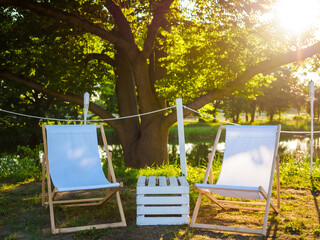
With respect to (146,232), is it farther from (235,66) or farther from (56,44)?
(56,44)

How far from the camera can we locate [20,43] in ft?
31.5

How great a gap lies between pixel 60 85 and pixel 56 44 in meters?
1.07

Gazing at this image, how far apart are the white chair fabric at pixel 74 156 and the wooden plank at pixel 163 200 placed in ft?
2.09

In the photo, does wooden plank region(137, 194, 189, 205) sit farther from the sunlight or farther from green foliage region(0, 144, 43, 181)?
the sunlight

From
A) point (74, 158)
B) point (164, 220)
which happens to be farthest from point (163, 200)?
point (74, 158)

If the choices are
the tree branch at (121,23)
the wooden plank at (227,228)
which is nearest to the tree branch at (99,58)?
the tree branch at (121,23)

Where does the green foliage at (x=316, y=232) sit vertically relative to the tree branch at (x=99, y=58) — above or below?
below

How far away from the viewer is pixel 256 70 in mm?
8656

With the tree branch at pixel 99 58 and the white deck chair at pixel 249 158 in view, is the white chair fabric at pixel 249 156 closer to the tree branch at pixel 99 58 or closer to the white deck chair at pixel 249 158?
the white deck chair at pixel 249 158

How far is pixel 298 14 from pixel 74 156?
20.3 feet

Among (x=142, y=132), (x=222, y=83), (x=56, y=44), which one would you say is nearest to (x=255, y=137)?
(x=222, y=83)

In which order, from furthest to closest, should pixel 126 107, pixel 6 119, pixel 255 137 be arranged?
pixel 6 119, pixel 126 107, pixel 255 137

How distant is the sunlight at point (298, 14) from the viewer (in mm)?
8195

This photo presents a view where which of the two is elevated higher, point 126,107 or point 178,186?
point 126,107
